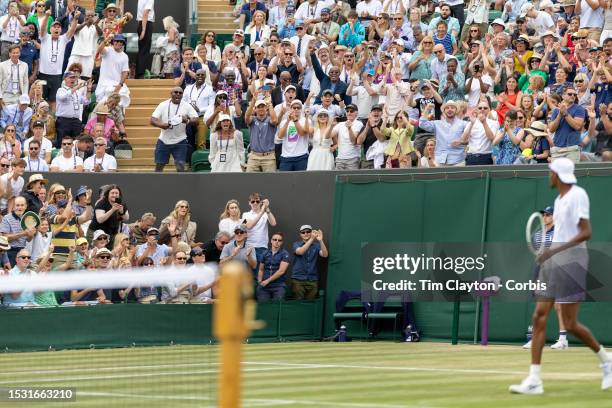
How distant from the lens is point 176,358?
16.1 metres

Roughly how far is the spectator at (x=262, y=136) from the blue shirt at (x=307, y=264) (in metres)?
1.98

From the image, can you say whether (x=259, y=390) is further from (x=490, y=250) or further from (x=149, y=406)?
(x=490, y=250)

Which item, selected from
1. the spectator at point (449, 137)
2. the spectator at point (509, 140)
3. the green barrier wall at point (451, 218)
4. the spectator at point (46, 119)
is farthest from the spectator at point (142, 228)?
the spectator at point (509, 140)

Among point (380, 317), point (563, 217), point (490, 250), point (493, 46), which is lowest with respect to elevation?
point (380, 317)

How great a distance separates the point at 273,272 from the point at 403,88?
4.16 meters

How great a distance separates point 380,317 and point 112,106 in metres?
7.59

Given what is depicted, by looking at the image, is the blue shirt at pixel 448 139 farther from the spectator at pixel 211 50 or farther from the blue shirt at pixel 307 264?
the spectator at pixel 211 50

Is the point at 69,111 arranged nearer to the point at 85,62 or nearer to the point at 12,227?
the point at 85,62

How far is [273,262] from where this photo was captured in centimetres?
2225

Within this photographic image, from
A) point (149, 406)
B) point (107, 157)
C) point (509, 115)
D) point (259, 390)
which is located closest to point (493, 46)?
point (509, 115)

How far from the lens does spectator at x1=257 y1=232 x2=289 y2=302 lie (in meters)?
22.2

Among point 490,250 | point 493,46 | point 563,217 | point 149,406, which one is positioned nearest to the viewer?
point 149,406

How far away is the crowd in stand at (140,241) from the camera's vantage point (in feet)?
68.7

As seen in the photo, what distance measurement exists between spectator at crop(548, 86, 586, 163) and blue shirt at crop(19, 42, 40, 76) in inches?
447
